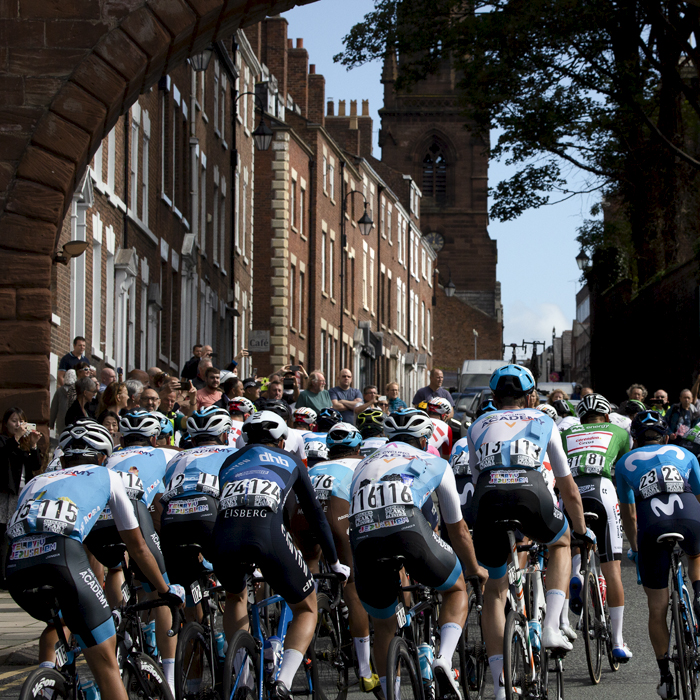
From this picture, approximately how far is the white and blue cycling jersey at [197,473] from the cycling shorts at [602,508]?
328 cm

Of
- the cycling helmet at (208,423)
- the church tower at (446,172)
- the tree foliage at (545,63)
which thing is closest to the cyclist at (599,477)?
the cycling helmet at (208,423)

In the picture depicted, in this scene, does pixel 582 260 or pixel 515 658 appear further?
pixel 582 260

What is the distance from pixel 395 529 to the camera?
24.5ft

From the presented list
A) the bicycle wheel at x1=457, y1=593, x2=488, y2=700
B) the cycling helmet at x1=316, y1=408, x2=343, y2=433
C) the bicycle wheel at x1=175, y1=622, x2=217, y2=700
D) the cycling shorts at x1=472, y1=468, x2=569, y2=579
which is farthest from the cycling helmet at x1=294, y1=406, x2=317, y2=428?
the bicycle wheel at x1=175, y1=622, x2=217, y2=700

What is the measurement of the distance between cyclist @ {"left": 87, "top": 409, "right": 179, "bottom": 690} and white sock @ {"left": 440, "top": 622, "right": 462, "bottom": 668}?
198 centimetres

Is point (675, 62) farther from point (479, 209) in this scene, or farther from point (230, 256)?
point (479, 209)

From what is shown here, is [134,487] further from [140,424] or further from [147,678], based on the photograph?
[147,678]

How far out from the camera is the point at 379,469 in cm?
777

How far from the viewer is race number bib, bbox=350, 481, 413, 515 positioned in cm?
752

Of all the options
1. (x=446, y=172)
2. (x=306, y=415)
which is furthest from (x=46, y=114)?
(x=446, y=172)

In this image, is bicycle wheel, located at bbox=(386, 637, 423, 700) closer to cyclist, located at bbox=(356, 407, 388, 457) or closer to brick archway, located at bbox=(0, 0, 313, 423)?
cyclist, located at bbox=(356, 407, 388, 457)

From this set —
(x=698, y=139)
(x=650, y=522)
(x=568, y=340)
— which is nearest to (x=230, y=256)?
(x=698, y=139)

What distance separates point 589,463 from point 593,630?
52.3 inches

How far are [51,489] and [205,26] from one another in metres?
8.54
